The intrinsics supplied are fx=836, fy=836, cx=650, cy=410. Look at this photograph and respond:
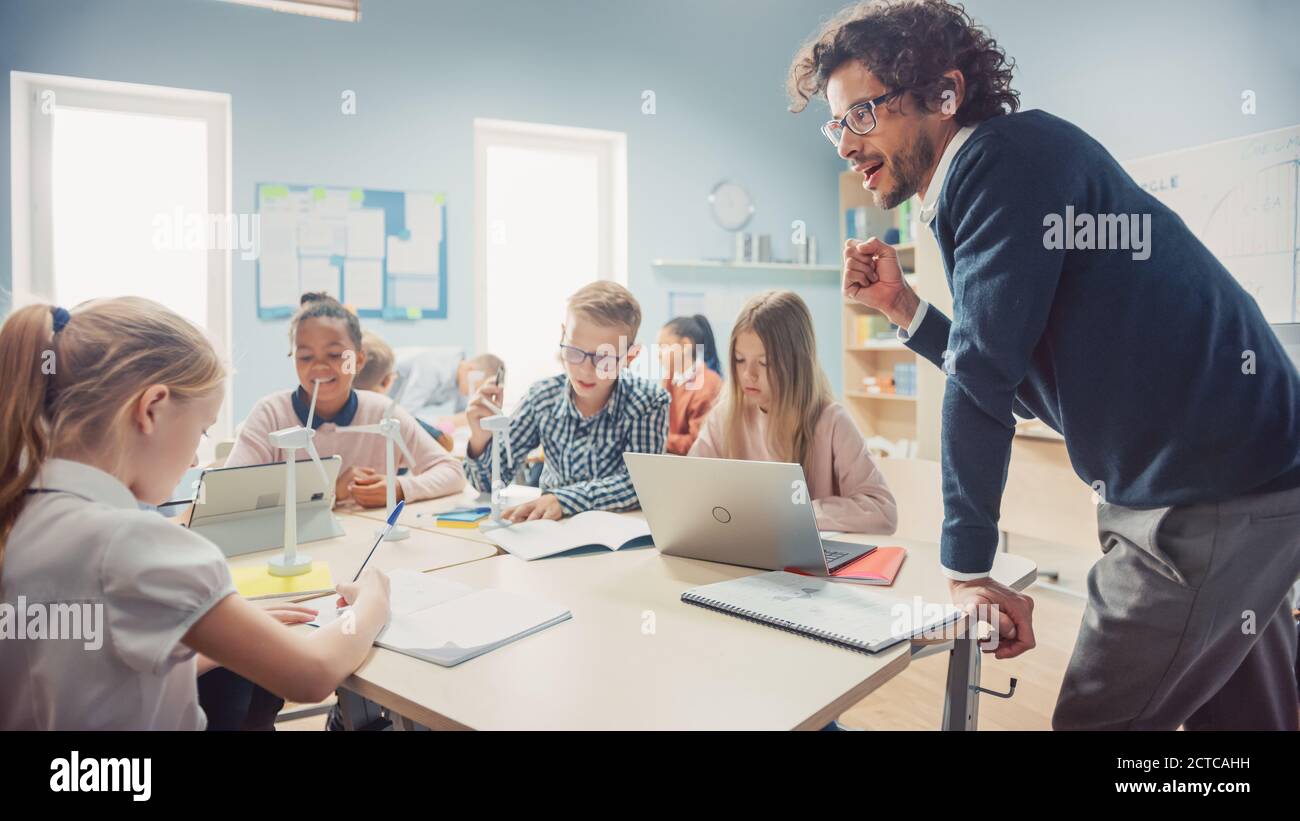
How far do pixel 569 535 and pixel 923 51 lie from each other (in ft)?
3.67

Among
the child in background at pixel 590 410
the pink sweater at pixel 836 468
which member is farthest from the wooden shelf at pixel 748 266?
the pink sweater at pixel 836 468

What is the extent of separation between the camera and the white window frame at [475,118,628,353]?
16.4ft

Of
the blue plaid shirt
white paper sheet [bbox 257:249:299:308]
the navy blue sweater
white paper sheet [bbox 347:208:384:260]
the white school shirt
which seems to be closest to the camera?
the white school shirt

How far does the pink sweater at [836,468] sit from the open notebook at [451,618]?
31.2 inches

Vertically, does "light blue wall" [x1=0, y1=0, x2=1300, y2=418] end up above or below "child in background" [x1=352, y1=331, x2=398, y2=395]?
above

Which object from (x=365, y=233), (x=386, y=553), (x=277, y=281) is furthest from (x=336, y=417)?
(x=365, y=233)

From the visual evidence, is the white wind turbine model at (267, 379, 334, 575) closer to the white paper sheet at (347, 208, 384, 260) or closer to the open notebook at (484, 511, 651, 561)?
the open notebook at (484, 511, 651, 561)

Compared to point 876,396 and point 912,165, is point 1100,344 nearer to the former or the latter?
point 912,165

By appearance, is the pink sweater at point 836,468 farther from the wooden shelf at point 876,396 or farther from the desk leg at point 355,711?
the wooden shelf at point 876,396

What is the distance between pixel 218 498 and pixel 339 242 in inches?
123

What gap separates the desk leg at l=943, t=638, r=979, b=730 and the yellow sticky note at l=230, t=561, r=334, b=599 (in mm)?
1082

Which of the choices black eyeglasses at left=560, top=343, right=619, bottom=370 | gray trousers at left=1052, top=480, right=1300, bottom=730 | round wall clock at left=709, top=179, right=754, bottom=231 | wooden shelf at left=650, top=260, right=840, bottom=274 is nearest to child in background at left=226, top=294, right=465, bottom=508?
black eyeglasses at left=560, top=343, right=619, bottom=370

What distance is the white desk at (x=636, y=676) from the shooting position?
3.07ft
